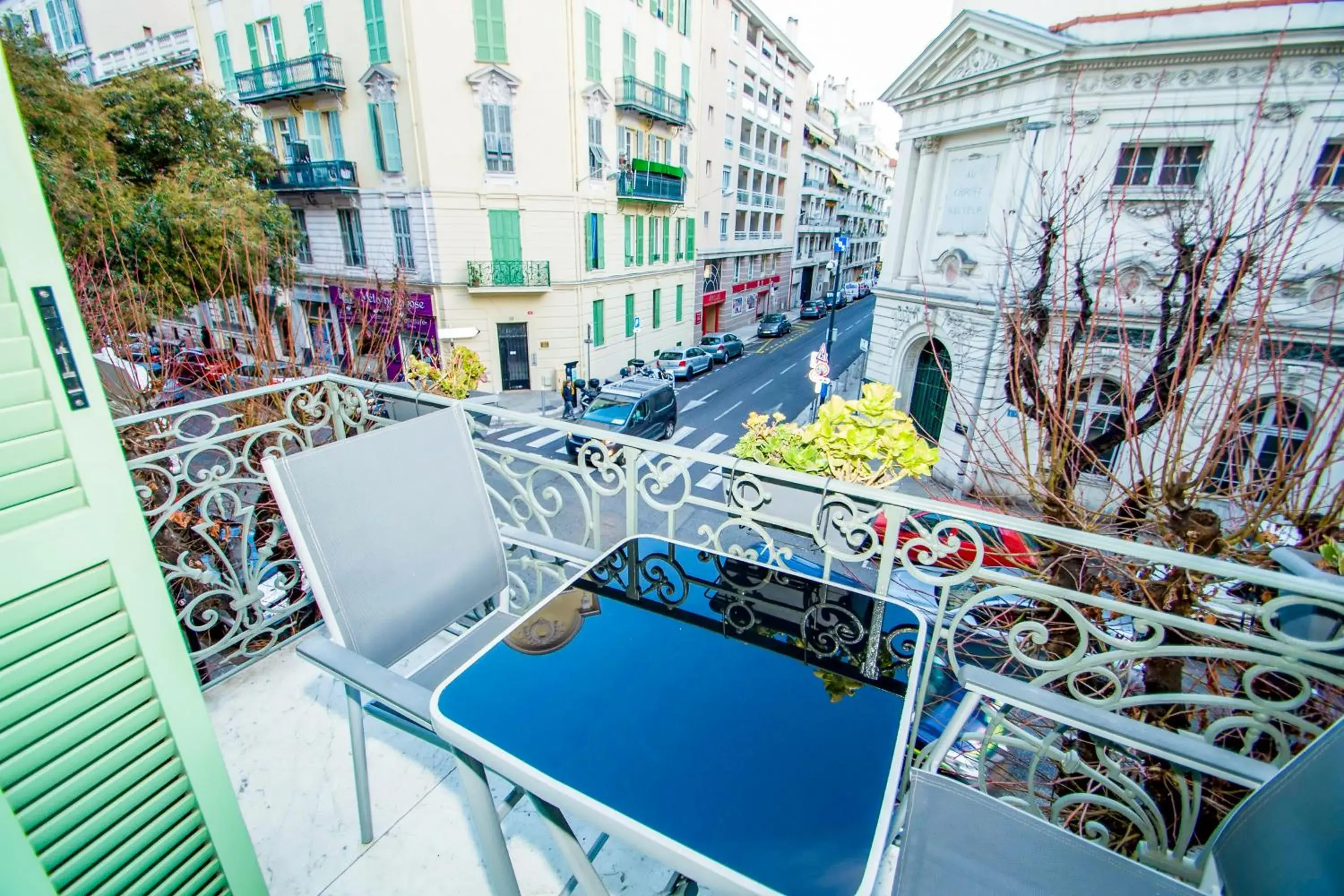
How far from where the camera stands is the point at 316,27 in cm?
1426

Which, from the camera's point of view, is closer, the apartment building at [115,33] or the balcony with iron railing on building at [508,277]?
the balcony with iron railing on building at [508,277]

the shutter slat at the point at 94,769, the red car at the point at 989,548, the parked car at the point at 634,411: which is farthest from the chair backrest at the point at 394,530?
the parked car at the point at 634,411

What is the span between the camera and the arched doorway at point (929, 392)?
13234 millimetres

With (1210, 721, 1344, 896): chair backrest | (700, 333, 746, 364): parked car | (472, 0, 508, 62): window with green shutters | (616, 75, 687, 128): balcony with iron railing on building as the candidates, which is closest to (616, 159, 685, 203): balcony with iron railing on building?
(616, 75, 687, 128): balcony with iron railing on building

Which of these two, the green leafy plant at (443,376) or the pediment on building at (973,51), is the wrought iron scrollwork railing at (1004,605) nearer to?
the green leafy plant at (443,376)

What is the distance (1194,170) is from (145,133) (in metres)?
19.1

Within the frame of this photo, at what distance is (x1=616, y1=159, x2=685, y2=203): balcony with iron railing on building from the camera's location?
17078mm

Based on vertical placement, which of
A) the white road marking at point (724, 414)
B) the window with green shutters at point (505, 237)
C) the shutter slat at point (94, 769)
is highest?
the window with green shutters at point (505, 237)

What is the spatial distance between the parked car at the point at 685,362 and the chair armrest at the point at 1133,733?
1730cm

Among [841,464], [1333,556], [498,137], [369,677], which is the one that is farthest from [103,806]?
[498,137]

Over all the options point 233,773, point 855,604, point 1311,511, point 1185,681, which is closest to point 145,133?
point 233,773

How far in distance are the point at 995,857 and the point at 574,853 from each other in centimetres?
97

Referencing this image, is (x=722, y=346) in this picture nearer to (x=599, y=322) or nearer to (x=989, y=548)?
(x=599, y=322)

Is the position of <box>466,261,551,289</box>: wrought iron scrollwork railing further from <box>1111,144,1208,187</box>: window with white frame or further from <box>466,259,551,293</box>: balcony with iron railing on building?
<box>1111,144,1208,187</box>: window with white frame
